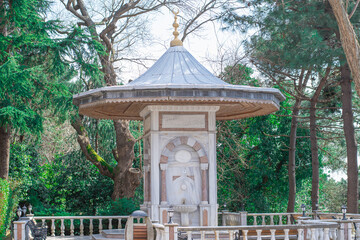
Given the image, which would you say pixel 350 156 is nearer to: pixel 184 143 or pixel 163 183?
pixel 184 143

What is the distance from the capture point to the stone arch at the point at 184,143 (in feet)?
48.1

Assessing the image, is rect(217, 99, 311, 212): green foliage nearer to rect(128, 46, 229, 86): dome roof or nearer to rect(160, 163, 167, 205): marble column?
rect(128, 46, 229, 86): dome roof

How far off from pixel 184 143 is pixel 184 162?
54cm

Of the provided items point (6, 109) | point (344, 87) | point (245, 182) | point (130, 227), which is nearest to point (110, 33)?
point (6, 109)

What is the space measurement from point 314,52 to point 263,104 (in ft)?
14.7

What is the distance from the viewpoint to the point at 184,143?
48.5 feet

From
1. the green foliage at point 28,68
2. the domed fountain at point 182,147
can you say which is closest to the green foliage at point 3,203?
the green foliage at point 28,68

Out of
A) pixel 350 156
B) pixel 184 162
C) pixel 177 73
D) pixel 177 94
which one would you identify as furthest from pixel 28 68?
pixel 350 156

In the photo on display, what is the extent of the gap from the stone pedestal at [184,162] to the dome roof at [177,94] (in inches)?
18.1

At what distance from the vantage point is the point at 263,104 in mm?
15141

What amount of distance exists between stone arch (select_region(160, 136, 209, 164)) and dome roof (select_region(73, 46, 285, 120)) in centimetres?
104

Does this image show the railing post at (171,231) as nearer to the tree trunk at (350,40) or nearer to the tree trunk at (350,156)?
the tree trunk at (350,40)

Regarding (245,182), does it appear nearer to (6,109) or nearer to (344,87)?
(344,87)

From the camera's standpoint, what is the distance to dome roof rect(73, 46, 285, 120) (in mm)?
13570
